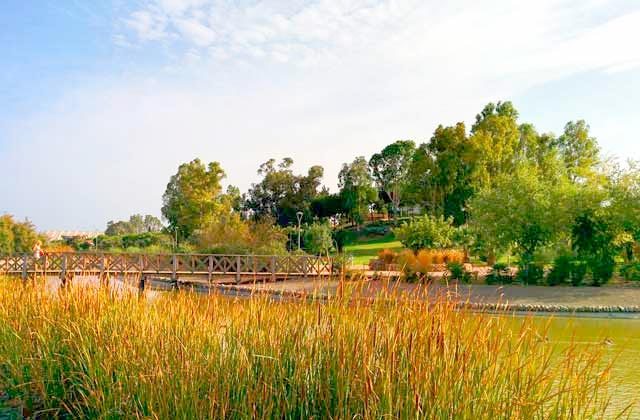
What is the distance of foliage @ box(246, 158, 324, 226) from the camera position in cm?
3784

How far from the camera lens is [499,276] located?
1511 cm

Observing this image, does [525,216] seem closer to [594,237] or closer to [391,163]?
[594,237]

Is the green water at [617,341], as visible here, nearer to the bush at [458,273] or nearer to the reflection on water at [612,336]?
the reflection on water at [612,336]

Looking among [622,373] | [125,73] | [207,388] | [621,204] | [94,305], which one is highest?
[125,73]

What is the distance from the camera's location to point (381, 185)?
40344 millimetres

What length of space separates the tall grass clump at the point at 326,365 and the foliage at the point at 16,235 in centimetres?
2017

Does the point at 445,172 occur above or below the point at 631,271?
above

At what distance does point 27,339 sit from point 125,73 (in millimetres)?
8122

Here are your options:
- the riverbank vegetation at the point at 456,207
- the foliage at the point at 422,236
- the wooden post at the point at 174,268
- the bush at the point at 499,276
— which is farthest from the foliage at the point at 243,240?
the bush at the point at 499,276

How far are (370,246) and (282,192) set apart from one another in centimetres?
Result: 1135

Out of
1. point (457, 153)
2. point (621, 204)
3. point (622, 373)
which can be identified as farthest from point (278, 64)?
point (457, 153)

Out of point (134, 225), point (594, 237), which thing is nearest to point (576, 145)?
point (594, 237)

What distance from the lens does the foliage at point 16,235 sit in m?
21.2

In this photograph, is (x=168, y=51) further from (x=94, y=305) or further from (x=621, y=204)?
(x=621, y=204)
